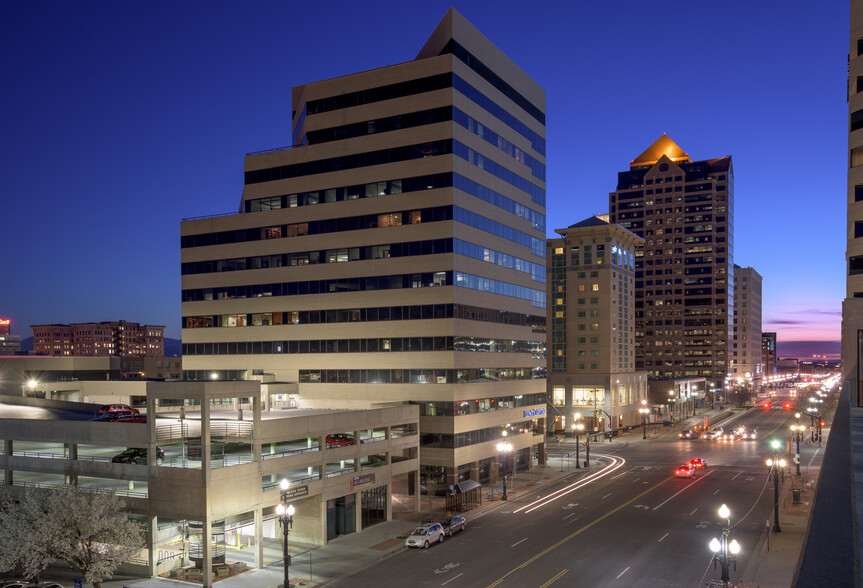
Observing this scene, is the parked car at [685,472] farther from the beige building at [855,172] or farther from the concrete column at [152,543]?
the concrete column at [152,543]

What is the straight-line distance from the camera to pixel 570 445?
109m

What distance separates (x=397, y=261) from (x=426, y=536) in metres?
31.4

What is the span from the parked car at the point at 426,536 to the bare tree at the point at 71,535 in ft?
56.4

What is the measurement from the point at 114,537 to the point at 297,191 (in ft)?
152

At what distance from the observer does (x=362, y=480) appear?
53188 mm

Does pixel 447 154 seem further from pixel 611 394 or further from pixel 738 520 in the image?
pixel 611 394

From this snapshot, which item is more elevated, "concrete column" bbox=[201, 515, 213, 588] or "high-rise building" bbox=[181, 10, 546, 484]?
"high-rise building" bbox=[181, 10, 546, 484]

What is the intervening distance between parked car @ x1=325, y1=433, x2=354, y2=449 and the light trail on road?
15.5 meters

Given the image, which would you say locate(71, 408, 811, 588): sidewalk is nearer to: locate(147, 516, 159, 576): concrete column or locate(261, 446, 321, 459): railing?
locate(147, 516, 159, 576): concrete column

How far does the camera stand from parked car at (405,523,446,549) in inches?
1818

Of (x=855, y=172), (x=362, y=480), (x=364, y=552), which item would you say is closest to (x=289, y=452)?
(x=362, y=480)

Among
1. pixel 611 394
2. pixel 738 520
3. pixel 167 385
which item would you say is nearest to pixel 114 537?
pixel 167 385

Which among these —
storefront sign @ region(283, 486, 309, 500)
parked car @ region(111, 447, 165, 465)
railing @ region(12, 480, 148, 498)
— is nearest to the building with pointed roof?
storefront sign @ region(283, 486, 309, 500)

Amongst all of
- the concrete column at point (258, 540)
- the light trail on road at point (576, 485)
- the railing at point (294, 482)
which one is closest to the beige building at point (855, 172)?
the light trail on road at point (576, 485)
